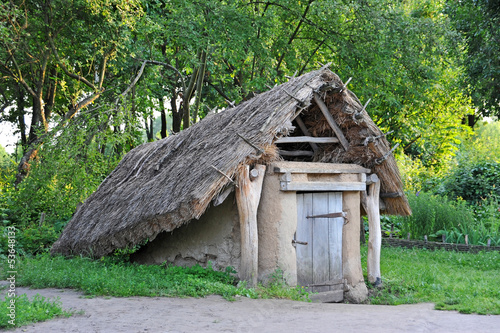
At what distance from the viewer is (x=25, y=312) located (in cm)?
486

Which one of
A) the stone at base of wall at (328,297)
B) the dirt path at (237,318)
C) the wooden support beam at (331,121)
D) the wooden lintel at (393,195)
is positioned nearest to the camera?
the dirt path at (237,318)

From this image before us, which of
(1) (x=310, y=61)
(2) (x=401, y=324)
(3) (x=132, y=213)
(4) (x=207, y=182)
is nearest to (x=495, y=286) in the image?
(2) (x=401, y=324)

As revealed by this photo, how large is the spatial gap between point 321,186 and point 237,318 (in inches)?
116

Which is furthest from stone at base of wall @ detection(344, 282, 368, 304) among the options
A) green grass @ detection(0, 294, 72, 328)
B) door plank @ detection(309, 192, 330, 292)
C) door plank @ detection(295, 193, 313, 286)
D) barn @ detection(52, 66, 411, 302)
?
green grass @ detection(0, 294, 72, 328)

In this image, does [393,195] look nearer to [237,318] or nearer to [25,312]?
[237,318]

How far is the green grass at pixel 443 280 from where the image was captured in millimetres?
6895

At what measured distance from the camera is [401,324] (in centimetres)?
546

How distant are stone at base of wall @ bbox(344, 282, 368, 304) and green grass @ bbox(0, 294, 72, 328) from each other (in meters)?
4.51

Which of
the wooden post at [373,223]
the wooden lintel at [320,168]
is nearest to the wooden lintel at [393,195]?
the wooden post at [373,223]

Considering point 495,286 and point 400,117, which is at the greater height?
point 400,117

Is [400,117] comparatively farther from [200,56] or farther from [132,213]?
[132,213]

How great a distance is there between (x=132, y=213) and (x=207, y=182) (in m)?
1.73

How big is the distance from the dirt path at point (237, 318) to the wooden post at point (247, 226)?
0.70 m

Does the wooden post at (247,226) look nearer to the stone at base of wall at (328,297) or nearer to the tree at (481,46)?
the stone at base of wall at (328,297)
